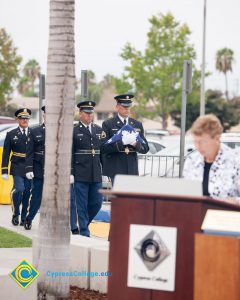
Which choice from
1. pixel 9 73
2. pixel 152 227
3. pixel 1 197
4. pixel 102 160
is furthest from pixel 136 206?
pixel 9 73

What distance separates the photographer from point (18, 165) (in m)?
15.5

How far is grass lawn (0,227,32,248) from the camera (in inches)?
481

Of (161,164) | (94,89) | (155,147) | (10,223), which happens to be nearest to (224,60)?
(94,89)

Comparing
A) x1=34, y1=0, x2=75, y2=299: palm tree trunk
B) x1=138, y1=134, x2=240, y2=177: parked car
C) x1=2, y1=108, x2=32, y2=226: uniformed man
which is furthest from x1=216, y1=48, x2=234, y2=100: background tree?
x1=34, y1=0, x2=75, y2=299: palm tree trunk

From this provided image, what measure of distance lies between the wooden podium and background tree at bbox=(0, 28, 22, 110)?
63.6 m

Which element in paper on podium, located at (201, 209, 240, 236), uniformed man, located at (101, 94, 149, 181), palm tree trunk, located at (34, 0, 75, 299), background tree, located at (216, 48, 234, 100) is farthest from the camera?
background tree, located at (216, 48, 234, 100)

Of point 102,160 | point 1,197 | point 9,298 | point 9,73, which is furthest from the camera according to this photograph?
point 9,73

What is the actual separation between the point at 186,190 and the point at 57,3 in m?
2.86

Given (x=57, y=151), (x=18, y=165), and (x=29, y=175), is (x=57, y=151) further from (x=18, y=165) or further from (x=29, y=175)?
(x=18, y=165)

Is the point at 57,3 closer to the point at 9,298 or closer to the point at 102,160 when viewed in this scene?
the point at 9,298

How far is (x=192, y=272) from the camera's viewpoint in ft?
18.5

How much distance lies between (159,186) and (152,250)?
37 centimetres

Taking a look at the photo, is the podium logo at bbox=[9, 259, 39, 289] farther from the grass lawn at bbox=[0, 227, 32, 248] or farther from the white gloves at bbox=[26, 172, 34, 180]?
the white gloves at bbox=[26, 172, 34, 180]

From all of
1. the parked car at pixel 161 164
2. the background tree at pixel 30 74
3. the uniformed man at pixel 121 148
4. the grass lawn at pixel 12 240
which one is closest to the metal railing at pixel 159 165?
the parked car at pixel 161 164
